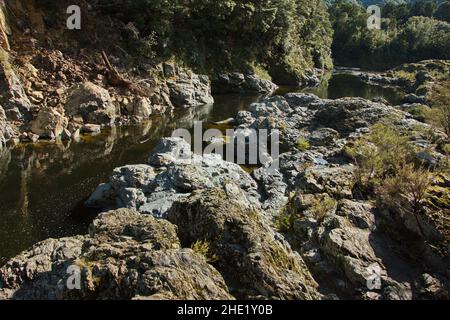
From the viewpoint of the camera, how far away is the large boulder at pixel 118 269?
28.5 ft

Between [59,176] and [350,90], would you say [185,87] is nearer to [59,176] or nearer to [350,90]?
[59,176]

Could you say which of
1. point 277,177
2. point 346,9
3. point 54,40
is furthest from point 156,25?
point 346,9

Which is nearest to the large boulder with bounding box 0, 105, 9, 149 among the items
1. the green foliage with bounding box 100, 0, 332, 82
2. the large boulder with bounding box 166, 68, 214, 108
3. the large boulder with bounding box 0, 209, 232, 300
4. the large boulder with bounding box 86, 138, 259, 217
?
the large boulder with bounding box 86, 138, 259, 217

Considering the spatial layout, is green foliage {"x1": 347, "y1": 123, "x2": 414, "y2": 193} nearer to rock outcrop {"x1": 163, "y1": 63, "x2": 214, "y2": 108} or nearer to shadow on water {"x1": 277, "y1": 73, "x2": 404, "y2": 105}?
rock outcrop {"x1": 163, "y1": 63, "x2": 214, "y2": 108}

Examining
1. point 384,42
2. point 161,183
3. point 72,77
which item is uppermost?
point 384,42

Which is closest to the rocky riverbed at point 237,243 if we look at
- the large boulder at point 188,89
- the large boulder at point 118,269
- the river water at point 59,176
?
the large boulder at point 118,269

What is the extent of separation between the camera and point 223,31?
55594mm

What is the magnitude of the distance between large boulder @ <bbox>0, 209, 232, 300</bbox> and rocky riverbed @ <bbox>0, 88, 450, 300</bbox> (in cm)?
3

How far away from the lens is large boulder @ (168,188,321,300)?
32.0 ft

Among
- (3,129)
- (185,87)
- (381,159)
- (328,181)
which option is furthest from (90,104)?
(381,159)

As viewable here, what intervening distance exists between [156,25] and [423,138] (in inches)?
1182

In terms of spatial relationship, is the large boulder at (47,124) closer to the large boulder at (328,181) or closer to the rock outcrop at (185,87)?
the rock outcrop at (185,87)

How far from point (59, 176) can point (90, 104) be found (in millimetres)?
10933

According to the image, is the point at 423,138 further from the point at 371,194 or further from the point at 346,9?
the point at 346,9
